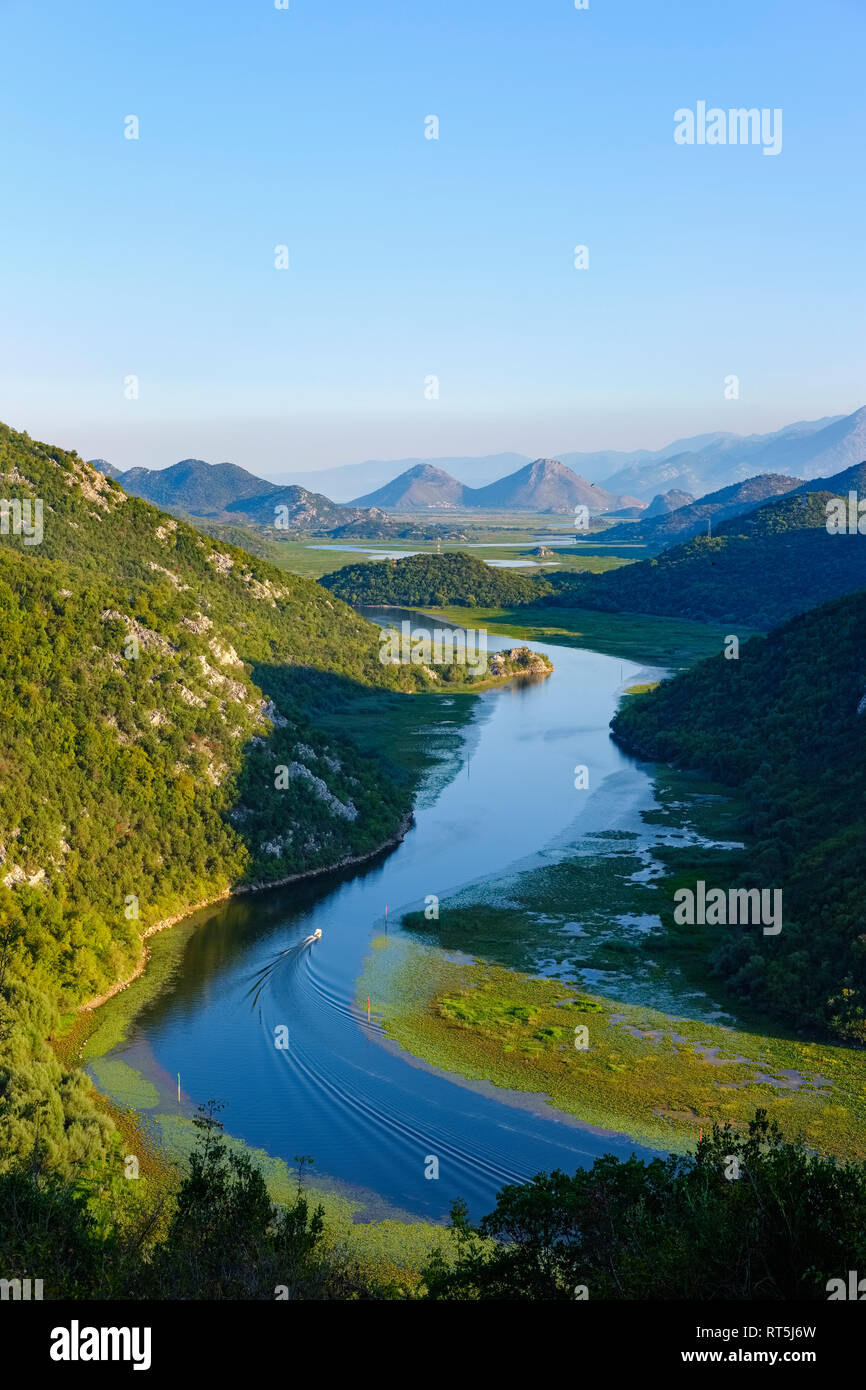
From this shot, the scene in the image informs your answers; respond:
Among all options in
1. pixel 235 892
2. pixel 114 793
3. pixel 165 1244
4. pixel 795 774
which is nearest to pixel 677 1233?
pixel 165 1244

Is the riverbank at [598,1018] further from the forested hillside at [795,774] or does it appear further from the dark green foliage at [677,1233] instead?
the dark green foliage at [677,1233]

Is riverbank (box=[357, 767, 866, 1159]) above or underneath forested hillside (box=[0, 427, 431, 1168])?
underneath

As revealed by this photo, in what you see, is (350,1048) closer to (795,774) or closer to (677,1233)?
(677,1233)

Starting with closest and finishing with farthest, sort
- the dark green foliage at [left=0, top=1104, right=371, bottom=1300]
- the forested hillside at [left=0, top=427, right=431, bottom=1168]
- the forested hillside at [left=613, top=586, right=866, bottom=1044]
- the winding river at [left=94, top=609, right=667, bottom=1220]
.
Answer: the dark green foliage at [left=0, top=1104, right=371, bottom=1300], the winding river at [left=94, top=609, right=667, bottom=1220], the forested hillside at [left=0, top=427, right=431, bottom=1168], the forested hillside at [left=613, top=586, right=866, bottom=1044]

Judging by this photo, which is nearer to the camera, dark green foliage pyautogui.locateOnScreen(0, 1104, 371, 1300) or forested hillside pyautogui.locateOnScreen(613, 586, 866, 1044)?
dark green foliage pyautogui.locateOnScreen(0, 1104, 371, 1300)

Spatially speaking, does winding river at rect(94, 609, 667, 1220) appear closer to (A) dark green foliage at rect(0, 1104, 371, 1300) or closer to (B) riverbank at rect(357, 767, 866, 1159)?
(B) riverbank at rect(357, 767, 866, 1159)

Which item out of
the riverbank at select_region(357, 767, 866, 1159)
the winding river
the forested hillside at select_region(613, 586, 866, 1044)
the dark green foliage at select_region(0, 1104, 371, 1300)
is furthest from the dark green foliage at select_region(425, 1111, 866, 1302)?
the forested hillside at select_region(613, 586, 866, 1044)
